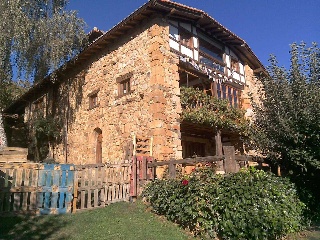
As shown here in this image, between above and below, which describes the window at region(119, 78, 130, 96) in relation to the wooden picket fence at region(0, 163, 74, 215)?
above

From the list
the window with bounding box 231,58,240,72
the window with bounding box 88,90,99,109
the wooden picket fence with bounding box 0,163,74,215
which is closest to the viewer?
the wooden picket fence with bounding box 0,163,74,215

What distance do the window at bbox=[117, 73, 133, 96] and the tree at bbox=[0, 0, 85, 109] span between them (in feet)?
11.6

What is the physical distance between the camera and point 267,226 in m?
4.78

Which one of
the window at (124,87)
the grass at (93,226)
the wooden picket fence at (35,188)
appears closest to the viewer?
the grass at (93,226)

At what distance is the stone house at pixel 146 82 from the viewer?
9836mm

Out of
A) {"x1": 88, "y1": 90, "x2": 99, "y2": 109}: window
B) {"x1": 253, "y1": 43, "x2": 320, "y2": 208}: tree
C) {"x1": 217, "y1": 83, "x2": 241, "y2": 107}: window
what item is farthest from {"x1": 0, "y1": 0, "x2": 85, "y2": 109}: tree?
{"x1": 253, "y1": 43, "x2": 320, "y2": 208}: tree

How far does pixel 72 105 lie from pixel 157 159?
7599mm

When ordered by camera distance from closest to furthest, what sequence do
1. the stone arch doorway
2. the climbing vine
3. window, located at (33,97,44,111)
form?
the climbing vine < the stone arch doorway < window, located at (33,97,44,111)

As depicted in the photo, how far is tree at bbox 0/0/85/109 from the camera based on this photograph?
11.5 metres

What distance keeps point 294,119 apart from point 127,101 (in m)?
6.32

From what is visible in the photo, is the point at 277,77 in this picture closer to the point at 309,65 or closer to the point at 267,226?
the point at 309,65

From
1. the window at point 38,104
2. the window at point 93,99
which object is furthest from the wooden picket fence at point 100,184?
the window at point 38,104

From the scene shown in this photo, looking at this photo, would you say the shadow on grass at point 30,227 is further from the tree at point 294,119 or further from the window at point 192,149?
the window at point 192,149

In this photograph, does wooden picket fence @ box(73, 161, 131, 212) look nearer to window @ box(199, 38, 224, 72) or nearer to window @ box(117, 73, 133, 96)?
window @ box(117, 73, 133, 96)
